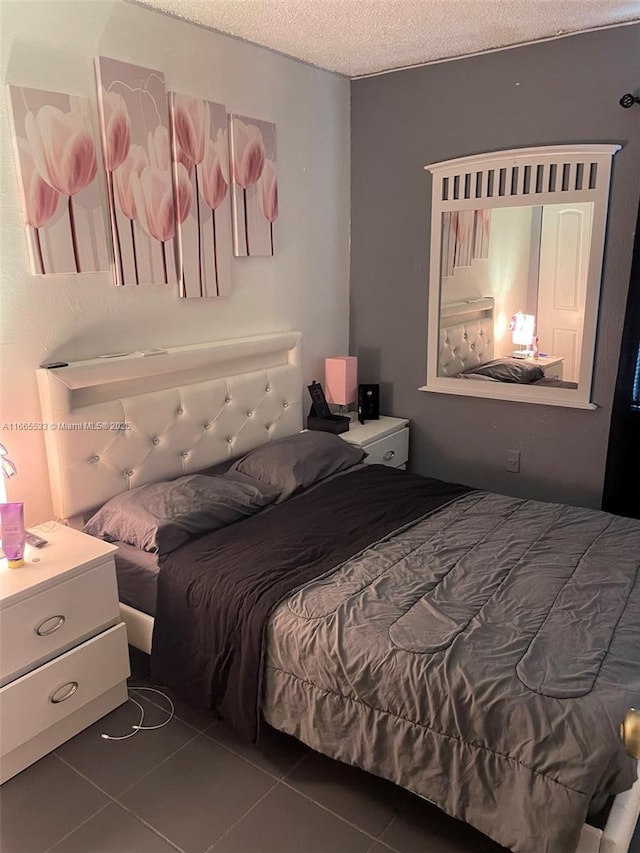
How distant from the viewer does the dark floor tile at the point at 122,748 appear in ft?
6.52

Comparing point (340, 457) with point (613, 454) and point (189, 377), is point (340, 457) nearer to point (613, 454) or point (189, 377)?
point (189, 377)

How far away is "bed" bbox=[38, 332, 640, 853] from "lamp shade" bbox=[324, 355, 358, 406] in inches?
25.7

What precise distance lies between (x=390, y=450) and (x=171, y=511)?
1.60 m

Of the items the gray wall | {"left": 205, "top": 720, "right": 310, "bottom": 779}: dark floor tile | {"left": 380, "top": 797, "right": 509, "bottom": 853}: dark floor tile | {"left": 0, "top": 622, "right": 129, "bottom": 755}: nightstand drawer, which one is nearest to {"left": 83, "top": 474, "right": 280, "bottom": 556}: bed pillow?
{"left": 0, "top": 622, "right": 129, "bottom": 755}: nightstand drawer

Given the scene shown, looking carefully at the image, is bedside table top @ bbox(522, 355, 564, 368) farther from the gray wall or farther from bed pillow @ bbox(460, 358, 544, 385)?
the gray wall

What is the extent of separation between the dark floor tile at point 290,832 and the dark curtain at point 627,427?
6.80 ft

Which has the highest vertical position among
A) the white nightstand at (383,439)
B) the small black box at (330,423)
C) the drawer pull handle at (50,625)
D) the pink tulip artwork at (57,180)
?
the pink tulip artwork at (57,180)

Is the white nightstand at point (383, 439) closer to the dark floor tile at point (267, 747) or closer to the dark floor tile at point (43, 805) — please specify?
the dark floor tile at point (267, 747)

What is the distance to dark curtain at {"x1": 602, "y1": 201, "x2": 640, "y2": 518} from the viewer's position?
9.74ft

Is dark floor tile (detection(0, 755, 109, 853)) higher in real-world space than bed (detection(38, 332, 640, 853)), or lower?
lower

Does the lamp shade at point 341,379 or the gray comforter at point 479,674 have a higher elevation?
the lamp shade at point 341,379

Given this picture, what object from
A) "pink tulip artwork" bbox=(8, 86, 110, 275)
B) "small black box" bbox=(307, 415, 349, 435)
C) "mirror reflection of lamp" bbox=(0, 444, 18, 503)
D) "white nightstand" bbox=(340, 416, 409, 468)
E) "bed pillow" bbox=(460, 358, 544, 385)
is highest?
"pink tulip artwork" bbox=(8, 86, 110, 275)

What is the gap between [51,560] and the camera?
82.3 inches

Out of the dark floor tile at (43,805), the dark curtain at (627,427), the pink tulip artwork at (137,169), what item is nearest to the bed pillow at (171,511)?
the dark floor tile at (43,805)
